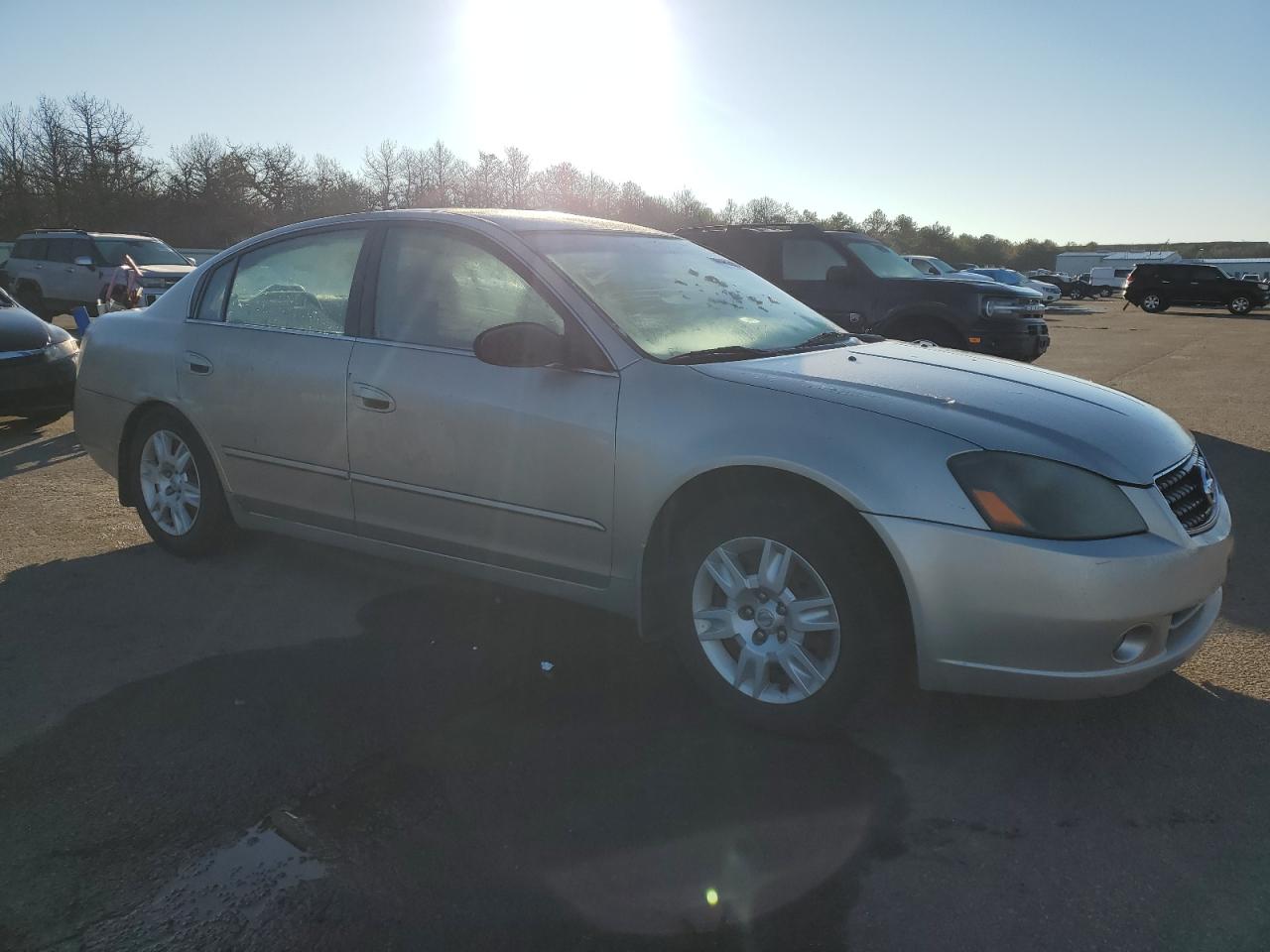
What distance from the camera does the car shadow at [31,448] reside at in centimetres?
709

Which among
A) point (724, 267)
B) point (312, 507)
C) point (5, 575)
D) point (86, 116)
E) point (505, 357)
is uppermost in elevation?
point (86, 116)

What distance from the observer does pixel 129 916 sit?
2.28m

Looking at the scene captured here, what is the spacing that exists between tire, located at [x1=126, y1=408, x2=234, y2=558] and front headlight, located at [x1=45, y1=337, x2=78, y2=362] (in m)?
4.22

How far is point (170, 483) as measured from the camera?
4941mm

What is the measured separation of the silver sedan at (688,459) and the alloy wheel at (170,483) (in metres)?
0.02

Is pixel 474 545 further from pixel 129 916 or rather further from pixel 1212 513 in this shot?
pixel 1212 513

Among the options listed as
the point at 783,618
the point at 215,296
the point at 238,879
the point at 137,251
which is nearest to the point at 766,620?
the point at 783,618

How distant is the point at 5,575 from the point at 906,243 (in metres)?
86.8

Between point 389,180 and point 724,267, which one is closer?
point 724,267

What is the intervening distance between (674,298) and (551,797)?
2.03 meters

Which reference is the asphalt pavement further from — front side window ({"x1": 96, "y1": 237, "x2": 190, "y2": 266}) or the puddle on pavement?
front side window ({"x1": 96, "y1": 237, "x2": 190, "y2": 266})

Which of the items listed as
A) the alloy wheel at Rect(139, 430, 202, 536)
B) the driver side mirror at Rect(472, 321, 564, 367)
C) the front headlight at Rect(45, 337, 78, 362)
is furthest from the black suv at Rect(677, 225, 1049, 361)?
the driver side mirror at Rect(472, 321, 564, 367)

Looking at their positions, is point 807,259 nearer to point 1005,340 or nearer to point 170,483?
point 1005,340

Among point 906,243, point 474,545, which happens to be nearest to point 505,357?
point 474,545
